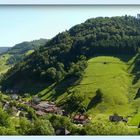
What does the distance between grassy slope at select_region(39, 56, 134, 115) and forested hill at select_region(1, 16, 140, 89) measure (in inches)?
99.2

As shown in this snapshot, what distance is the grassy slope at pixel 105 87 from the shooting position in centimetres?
4538

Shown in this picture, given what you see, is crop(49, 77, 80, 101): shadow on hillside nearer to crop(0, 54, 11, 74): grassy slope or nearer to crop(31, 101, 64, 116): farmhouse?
crop(31, 101, 64, 116): farmhouse

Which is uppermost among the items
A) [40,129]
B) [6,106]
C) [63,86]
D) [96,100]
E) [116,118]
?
[40,129]

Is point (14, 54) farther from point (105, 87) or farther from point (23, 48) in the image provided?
point (105, 87)

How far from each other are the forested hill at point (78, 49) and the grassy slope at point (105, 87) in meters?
2.52

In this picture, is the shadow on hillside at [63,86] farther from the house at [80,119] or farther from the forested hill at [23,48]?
the forested hill at [23,48]

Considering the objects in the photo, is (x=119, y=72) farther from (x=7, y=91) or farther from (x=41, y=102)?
(x=7, y=91)

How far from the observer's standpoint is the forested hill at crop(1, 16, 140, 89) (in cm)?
6084

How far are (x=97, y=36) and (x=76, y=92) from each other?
21947mm

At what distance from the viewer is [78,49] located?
6800 cm

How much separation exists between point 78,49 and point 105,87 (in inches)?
781

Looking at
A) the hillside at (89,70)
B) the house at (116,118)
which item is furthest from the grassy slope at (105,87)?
the house at (116,118)

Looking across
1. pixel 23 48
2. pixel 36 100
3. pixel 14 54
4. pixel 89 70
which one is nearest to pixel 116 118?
pixel 36 100

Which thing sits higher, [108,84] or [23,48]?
[108,84]
